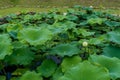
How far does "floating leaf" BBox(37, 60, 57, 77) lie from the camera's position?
304 cm

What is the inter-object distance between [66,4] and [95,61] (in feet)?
44.9

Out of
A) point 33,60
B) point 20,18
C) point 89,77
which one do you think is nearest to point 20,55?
point 33,60

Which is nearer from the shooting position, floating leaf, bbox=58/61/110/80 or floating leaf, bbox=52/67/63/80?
floating leaf, bbox=58/61/110/80

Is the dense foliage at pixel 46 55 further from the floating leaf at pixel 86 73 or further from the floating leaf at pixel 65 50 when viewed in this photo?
the floating leaf at pixel 86 73

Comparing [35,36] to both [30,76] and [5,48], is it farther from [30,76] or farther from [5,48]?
[30,76]

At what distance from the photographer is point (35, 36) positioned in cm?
312

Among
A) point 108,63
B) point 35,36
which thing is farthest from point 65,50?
point 108,63

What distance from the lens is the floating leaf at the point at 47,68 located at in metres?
3.04

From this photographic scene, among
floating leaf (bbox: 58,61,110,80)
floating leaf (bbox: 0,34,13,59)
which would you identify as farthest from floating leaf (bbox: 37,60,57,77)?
floating leaf (bbox: 58,61,110,80)

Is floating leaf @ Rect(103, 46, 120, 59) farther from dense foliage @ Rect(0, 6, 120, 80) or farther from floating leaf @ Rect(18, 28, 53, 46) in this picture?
floating leaf @ Rect(18, 28, 53, 46)

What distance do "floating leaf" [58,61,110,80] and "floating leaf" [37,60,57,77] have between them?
2.34ft

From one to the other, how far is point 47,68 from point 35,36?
1.02 feet

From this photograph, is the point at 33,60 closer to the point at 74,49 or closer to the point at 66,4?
the point at 74,49

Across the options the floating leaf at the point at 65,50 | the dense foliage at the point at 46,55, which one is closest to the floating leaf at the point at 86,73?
the dense foliage at the point at 46,55
